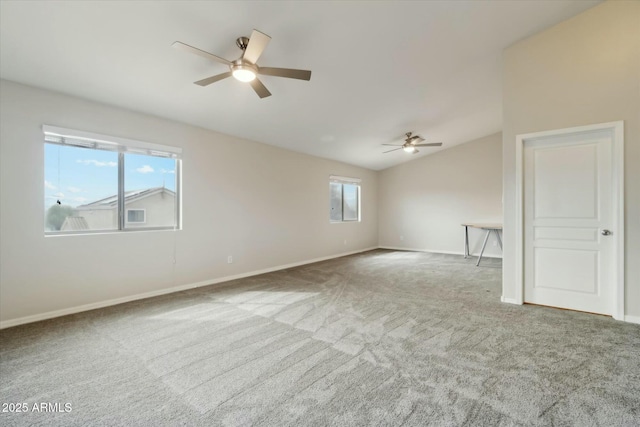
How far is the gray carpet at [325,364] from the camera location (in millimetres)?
1627

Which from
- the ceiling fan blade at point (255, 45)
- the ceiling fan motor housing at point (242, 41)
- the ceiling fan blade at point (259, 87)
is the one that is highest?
the ceiling fan motor housing at point (242, 41)

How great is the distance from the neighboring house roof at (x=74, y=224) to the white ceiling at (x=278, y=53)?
4.83ft

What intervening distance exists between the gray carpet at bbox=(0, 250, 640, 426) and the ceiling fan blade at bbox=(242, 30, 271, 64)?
2539 millimetres

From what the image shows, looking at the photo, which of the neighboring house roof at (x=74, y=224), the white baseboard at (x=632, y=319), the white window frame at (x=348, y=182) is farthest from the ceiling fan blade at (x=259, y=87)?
the white baseboard at (x=632, y=319)

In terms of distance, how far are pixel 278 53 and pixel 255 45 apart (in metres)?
0.75

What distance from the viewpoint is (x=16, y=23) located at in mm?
2197

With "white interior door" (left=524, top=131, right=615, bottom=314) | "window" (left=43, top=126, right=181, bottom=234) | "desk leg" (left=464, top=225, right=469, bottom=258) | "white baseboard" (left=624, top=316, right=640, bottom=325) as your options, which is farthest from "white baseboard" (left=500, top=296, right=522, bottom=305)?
"window" (left=43, top=126, right=181, bottom=234)

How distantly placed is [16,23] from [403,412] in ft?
13.1

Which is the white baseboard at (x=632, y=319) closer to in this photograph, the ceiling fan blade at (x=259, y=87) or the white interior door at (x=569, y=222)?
the white interior door at (x=569, y=222)

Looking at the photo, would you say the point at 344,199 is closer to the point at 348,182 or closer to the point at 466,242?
→ the point at 348,182

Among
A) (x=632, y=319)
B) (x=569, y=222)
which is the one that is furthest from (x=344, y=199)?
(x=632, y=319)

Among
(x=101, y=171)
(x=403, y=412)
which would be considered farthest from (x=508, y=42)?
(x=101, y=171)

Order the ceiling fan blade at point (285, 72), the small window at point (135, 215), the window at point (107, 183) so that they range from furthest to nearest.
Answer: the small window at point (135, 215), the window at point (107, 183), the ceiling fan blade at point (285, 72)

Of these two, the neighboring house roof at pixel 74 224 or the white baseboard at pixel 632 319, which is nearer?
the white baseboard at pixel 632 319
